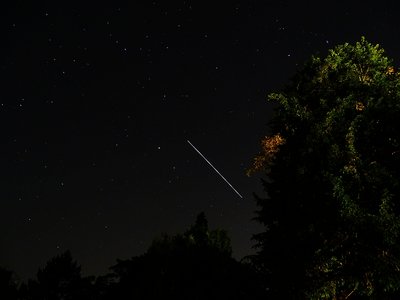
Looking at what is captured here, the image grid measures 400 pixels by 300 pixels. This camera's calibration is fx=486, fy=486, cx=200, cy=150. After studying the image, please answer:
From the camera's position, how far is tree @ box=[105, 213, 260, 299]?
997 inches

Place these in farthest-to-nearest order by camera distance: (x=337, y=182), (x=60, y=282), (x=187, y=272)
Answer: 1. (x=60, y=282)
2. (x=187, y=272)
3. (x=337, y=182)

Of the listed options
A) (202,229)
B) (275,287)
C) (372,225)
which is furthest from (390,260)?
(202,229)

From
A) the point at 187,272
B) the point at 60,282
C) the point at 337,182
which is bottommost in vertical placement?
the point at 337,182

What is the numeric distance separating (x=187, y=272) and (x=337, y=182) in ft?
58.5

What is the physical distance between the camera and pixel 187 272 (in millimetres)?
31125

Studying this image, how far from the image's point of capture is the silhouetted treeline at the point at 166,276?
86.1ft

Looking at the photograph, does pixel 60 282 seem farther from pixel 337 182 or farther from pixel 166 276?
pixel 337 182

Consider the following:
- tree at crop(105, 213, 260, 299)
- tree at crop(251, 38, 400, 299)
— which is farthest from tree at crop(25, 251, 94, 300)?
tree at crop(251, 38, 400, 299)

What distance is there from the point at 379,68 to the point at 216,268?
637 inches

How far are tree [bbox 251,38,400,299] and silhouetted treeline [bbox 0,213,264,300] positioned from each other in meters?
3.08

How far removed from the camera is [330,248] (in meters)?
15.8

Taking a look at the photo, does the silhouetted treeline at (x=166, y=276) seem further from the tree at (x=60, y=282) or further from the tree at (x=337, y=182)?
the tree at (x=337, y=182)

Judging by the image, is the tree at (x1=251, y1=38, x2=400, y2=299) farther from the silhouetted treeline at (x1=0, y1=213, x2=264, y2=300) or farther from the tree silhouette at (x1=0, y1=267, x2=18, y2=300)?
the tree silhouette at (x1=0, y1=267, x2=18, y2=300)

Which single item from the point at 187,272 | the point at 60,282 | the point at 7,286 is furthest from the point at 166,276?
the point at 7,286
